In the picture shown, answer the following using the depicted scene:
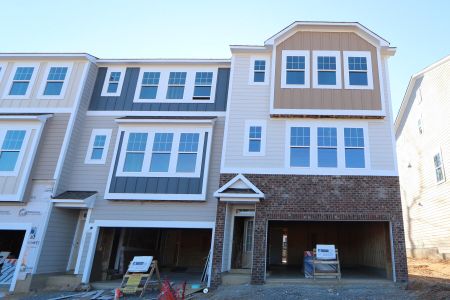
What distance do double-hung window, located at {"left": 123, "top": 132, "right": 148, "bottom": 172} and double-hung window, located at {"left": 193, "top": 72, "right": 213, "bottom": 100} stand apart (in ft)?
9.85

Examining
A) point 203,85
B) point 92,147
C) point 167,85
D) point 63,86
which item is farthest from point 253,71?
point 63,86

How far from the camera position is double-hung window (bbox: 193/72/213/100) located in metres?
15.3

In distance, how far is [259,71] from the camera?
14602 mm

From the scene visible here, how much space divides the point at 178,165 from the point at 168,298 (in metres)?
5.88

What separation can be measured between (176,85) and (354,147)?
8.12 m

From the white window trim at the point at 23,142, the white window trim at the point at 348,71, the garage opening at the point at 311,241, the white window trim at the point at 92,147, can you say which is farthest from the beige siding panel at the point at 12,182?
the white window trim at the point at 348,71

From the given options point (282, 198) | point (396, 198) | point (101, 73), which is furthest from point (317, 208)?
point (101, 73)

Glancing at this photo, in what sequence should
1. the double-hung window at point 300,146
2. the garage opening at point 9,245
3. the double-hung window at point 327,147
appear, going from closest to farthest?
1. the double-hung window at point 327,147
2. the double-hung window at point 300,146
3. the garage opening at point 9,245

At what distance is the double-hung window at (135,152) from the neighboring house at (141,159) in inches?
1.6

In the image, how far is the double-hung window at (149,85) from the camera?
1553 centimetres

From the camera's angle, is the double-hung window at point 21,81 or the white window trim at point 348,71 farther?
the double-hung window at point 21,81

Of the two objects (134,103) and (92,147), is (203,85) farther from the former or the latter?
(92,147)

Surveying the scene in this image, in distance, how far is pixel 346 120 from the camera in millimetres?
13250

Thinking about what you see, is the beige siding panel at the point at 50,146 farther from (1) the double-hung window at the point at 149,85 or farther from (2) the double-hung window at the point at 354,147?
(2) the double-hung window at the point at 354,147
